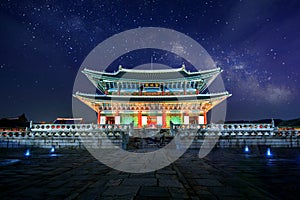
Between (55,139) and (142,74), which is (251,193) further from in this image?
(142,74)

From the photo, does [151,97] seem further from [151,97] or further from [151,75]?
[151,75]

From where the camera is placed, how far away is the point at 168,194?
3.29 m

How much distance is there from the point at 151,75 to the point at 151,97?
14.2ft

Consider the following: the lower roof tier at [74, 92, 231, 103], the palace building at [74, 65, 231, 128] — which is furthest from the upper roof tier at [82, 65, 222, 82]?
the lower roof tier at [74, 92, 231, 103]

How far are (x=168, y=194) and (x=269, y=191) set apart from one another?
1.82 m

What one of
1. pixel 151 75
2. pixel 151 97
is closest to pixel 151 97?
pixel 151 97

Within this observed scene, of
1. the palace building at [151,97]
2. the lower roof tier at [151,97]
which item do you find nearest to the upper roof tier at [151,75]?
the palace building at [151,97]

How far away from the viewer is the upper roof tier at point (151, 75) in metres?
26.8

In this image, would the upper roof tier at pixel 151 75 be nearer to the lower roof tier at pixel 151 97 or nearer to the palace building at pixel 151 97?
the palace building at pixel 151 97

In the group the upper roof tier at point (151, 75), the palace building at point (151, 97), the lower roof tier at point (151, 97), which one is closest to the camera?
the lower roof tier at point (151, 97)

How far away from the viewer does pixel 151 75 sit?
2845cm

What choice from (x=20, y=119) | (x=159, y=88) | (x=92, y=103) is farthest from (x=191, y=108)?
(x=20, y=119)

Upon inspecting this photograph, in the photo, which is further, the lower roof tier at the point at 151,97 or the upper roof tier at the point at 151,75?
the upper roof tier at the point at 151,75

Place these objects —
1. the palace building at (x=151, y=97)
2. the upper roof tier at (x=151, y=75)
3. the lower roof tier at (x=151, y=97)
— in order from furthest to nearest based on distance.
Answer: the upper roof tier at (x=151, y=75) < the palace building at (x=151, y=97) < the lower roof tier at (x=151, y=97)
